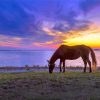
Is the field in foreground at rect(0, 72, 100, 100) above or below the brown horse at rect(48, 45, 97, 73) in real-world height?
below

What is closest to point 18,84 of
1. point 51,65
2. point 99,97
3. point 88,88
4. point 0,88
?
point 0,88

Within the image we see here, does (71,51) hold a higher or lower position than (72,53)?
higher

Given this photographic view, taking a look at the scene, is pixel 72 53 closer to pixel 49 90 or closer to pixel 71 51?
pixel 71 51

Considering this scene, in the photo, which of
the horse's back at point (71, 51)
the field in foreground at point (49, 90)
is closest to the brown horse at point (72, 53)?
the horse's back at point (71, 51)

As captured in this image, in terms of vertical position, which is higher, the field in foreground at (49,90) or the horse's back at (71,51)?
the horse's back at (71,51)

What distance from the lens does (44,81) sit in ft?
42.3

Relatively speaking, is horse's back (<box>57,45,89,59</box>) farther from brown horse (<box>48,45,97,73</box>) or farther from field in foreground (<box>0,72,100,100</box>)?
field in foreground (<box>0,72,100,100</box>)

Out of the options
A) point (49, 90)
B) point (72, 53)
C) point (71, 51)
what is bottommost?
point (49, 90)

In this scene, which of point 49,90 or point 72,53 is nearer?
point 49,90

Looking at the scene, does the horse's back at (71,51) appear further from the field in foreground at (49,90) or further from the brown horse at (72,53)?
the field in foreground at (49,90)

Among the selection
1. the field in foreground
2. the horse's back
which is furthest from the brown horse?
the field in foreground

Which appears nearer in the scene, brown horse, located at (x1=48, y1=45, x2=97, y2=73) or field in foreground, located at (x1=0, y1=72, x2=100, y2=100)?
field in foreground, located at (x1=0, y1=72, x2=100, y2=100)

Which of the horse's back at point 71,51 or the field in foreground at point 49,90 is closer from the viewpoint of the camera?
the field in foreground at point 49,90

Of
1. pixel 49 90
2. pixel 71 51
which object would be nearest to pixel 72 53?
pixel 71 51
